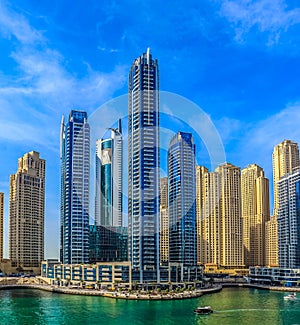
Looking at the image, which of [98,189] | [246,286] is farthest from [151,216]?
[98,189]

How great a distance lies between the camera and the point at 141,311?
1314 inches

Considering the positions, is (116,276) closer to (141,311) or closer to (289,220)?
(141,311)

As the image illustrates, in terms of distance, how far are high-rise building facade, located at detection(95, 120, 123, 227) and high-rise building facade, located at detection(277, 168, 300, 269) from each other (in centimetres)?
2074

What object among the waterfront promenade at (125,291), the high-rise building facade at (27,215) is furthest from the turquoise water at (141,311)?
the high-rise building facade at (27,215)

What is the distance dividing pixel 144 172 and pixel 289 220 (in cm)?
2376

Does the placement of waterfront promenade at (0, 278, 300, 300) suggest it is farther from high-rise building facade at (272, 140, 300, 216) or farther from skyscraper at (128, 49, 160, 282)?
high-rise building facade at (272, 140, 300, 216)

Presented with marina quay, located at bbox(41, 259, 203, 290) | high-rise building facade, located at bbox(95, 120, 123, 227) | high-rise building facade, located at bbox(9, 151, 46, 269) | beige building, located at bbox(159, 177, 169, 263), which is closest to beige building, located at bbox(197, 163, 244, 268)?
beige building, located at bbox(159, 177, 169, 263)

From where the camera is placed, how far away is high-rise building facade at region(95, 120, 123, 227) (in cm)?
7106

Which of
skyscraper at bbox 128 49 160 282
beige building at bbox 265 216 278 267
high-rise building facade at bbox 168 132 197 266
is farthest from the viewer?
beige building at bbox 265 216 278 267

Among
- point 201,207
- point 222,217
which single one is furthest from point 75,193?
point 222,217

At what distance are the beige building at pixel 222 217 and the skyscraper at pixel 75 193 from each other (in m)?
22.0

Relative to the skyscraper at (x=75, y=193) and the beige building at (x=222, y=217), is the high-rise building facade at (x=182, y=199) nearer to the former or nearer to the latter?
the skyscraper at (x=75, y=193)

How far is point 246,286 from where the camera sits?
200 feet

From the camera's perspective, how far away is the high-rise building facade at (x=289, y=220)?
60.6 m
